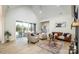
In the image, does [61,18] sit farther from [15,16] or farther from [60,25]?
[15,16]

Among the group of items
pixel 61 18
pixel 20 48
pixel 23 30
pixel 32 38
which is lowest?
pixel 20 48

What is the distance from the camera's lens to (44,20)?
259 centimetres

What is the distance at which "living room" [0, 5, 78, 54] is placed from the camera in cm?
254

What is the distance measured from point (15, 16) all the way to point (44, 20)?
582 mm

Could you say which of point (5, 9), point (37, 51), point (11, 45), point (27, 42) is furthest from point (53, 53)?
point (5, 9)

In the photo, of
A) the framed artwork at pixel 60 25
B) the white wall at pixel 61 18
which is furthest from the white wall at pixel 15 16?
the framed artwork at pixel 60 25

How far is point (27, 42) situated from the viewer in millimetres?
2592

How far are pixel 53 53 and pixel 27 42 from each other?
561 mm

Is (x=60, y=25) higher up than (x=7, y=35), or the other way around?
(x=60, y=25)

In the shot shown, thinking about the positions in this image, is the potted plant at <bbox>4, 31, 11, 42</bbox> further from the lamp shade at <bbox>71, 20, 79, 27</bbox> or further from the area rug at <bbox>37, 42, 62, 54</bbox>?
the lamp shade at <bbox>71, 20, 79, 27</bbox>

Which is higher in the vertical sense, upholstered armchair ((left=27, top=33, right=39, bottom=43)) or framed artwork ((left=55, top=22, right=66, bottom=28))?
framed artwork ((left=55, top=22, right=66, bottom=28))

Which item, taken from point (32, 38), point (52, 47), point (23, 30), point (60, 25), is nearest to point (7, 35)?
point (23, 30)

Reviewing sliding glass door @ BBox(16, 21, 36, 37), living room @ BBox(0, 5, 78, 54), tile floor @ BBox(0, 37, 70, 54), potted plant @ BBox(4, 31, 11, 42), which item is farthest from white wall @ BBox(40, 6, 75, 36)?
potted plant @ BBox(4, 31, 11, 42)

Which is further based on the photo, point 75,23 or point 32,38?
point 32,38
